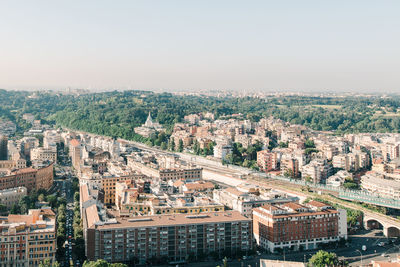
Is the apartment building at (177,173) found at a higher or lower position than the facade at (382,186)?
higher

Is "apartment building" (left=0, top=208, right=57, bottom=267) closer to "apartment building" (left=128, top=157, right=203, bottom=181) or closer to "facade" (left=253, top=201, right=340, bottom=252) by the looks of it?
"facade" (left=253, top=201, right=340, bottom=252)

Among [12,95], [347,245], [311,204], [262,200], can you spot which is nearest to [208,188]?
[262,200]

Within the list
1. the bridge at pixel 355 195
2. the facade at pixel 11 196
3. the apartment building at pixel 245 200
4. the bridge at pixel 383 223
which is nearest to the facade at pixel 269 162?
the bridge at pixel 355 195

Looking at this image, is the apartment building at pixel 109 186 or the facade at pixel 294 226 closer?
the facade at pixel 294 226

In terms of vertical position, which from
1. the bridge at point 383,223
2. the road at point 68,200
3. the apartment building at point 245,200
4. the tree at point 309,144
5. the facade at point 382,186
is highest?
the tree at point 309,144

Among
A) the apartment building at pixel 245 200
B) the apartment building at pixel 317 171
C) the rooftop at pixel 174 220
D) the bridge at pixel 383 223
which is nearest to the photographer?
the rooftop at pixel 174 220

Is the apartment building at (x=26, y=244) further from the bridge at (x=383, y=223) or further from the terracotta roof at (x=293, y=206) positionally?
the bridge at (x=383, y=223)

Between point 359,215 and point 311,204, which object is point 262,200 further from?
point 359,215

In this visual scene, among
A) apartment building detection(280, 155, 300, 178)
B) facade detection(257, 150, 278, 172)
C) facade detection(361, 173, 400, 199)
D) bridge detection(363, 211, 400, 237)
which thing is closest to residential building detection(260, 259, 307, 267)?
bridge detection(363, 211, 400, 237)
